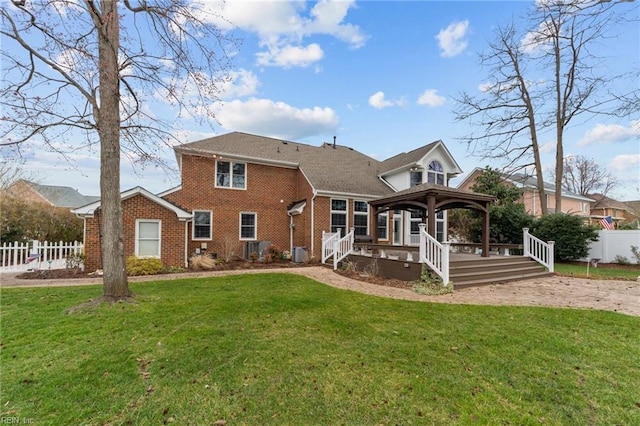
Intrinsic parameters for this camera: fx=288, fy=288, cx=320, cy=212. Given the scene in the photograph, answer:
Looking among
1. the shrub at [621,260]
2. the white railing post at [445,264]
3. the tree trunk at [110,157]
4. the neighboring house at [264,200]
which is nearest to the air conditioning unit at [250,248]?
the neighboring house at [264,200]

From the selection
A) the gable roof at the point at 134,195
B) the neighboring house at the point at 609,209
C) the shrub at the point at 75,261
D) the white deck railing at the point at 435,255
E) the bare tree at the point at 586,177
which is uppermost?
the bare tree at the point at 586,177

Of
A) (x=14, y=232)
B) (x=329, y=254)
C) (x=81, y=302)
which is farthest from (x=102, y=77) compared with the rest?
(x=14, y=232)

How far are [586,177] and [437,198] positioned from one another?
136 ft

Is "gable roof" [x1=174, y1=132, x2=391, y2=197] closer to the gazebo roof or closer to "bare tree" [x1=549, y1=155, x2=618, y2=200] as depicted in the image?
the gazebo roof

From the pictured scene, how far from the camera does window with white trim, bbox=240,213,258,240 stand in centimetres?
1512

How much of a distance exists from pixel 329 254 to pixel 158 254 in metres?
7.36

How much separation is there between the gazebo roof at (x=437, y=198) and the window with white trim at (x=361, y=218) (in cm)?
388

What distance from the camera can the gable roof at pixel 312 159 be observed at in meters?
15.0

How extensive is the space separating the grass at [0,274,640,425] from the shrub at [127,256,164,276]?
443 cm

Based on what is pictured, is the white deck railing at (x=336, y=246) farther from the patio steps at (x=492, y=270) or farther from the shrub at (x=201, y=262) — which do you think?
the shrub at (x=201, y=262)

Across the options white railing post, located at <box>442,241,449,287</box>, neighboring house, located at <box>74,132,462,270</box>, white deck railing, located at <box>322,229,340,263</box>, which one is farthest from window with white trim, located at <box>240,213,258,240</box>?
white railing post, located at <box>442,241,449,287</box>

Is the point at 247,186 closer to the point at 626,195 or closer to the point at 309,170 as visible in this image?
the point at 309,170

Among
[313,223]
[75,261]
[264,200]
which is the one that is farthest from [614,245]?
[75,261]

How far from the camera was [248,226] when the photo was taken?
1527cm
